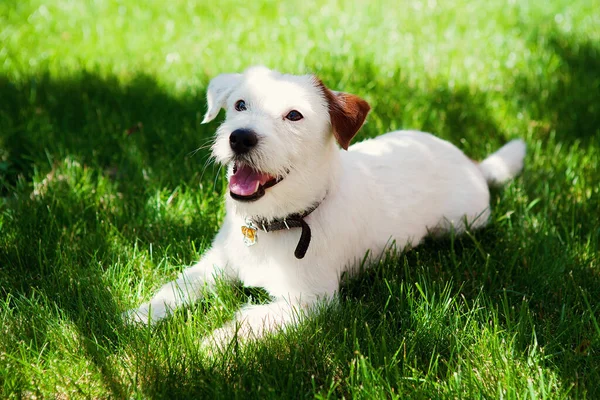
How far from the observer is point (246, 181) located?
2.84 metres

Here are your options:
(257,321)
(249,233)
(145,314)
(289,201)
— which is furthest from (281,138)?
(145,314)

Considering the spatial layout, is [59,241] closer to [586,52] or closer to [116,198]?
[116,198]

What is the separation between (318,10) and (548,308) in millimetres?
4988

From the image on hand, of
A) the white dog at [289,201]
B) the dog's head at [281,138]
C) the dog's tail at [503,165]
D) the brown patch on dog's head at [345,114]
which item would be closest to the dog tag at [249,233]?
the white dog at [289,201]

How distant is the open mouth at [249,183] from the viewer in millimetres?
2795

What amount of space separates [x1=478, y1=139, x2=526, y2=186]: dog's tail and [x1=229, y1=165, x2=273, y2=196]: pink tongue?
81.5 inches

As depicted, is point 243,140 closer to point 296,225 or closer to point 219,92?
point 296,225

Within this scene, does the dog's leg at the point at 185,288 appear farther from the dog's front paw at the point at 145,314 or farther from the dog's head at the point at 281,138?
the dog's head at the point at 281,138

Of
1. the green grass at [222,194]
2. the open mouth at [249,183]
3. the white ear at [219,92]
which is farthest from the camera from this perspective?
the white ear at [219,92]

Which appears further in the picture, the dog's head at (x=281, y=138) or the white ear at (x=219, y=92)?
the white ear at (x=219, y=92)

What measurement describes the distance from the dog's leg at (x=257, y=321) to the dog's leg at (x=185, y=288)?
0.27 metres

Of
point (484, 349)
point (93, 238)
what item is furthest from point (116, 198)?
point (484, 349)

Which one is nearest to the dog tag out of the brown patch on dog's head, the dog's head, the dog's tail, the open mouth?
the dog's head

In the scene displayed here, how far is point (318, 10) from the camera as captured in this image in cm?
711
